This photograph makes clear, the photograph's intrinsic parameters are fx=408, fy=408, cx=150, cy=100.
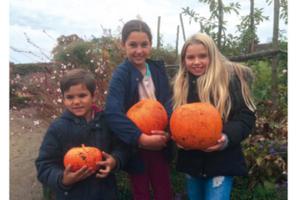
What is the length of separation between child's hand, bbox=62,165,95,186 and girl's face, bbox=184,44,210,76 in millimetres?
957

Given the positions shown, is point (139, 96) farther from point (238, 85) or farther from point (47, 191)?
point (47, 191)

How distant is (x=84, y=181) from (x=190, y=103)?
2.83 ft

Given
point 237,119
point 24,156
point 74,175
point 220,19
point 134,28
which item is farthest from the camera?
point 24,156

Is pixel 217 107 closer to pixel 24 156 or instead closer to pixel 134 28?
pixel 134 28

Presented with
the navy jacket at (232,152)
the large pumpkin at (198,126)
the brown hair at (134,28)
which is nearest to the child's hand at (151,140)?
the large pumpkin at (198,126)

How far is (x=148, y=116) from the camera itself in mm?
2678

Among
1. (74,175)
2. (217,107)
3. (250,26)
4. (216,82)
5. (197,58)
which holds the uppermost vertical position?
(250,26)

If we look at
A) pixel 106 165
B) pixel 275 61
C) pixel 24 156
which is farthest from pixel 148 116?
pixel 24 156

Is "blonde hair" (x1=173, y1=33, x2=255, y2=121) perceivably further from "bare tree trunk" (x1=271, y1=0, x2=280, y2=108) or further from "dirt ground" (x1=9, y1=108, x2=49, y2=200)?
"dirt ground" (x1=9, y1=108, x2=49, y2=200)

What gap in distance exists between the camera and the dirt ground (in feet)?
15.3

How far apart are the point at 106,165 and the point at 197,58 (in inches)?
36.4

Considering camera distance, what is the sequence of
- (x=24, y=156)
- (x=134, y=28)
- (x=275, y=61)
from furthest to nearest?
(x=24, y=156) < (x=275, y=61) < (x=134, y=28)

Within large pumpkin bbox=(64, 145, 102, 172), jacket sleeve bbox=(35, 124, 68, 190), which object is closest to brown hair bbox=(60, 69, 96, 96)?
jacket sleeve bbox=(35, 124, 68, 190)

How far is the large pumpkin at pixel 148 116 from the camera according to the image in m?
2.69
